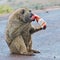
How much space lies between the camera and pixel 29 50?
10.8 metres

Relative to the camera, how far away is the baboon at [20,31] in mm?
10508

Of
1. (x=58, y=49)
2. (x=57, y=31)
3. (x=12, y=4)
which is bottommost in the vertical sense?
(x=12, y=4)

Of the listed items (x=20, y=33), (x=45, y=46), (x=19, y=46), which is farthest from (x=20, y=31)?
(x=45, y=46)

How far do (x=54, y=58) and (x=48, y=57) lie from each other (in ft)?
0.73

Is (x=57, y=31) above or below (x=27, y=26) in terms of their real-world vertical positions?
below

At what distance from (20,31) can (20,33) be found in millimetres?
54

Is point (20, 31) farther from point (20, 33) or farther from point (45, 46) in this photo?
point (45, 46)

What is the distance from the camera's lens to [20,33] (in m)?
10.5

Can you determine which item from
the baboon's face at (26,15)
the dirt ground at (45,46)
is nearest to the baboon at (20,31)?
the baboon's face at (26,15)

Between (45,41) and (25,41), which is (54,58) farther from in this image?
(45,41)

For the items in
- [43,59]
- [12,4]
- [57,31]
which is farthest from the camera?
[12,4]

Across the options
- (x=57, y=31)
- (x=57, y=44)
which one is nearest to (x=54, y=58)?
(x=57, y=44)

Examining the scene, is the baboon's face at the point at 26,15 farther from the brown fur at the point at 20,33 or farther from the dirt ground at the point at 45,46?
the dirt ground at the point at 45,46

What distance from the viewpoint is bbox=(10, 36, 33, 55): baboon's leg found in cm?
1042
